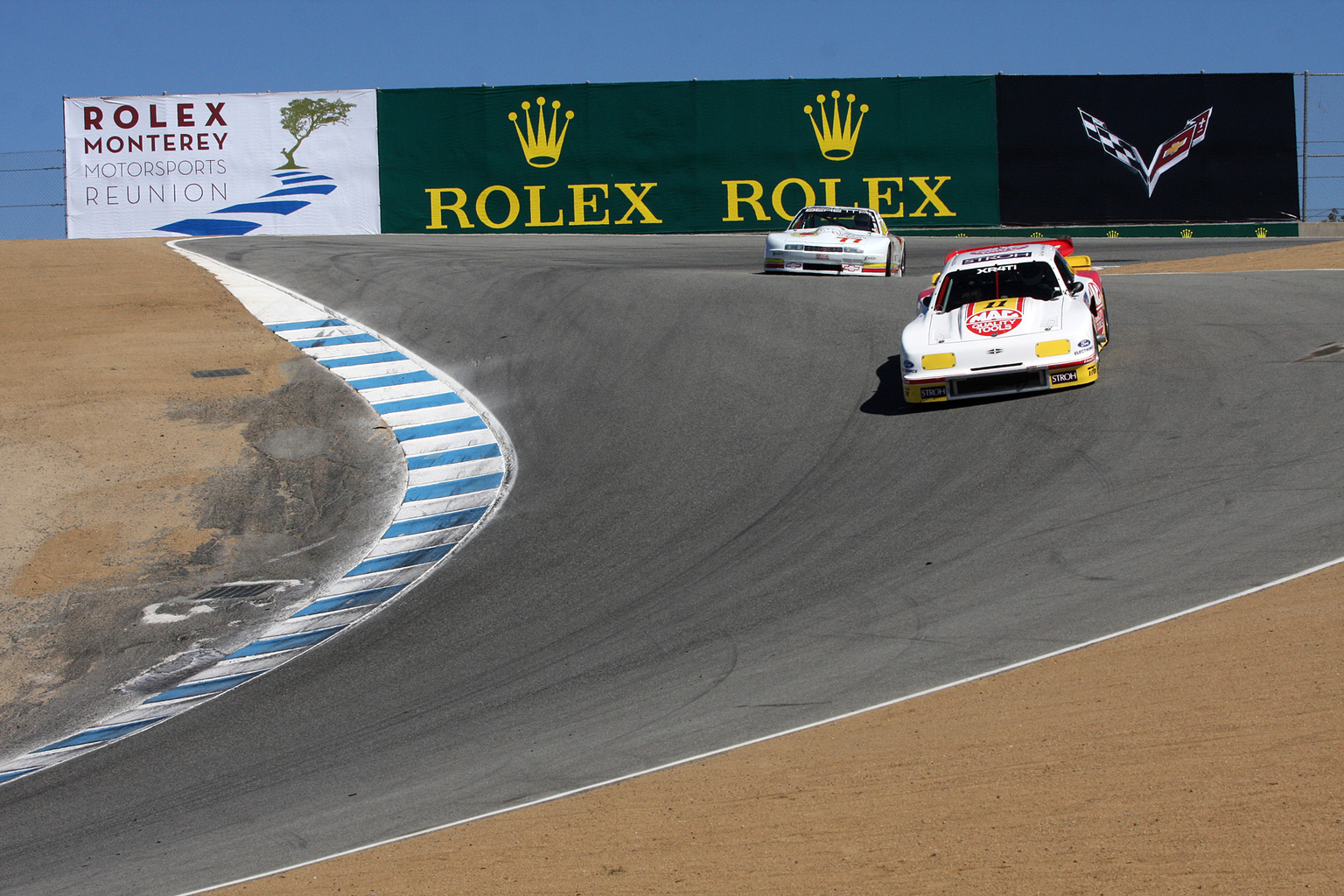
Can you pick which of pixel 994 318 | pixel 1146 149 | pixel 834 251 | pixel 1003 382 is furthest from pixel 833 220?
pixel 1146 149

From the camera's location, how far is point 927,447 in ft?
34.9

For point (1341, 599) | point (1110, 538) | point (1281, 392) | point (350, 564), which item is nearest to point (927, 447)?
point (1110, 538)

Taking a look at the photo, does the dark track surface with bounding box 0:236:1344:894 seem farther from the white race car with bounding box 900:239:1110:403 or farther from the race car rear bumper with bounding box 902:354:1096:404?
the white race car with bounding box 900:239:1110:403

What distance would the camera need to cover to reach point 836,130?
26156 mm

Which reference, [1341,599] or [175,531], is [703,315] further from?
[1341,599]

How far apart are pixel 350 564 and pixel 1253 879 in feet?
25.8

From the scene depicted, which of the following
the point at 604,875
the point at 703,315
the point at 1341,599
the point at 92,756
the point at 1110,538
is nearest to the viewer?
the point at 604,875

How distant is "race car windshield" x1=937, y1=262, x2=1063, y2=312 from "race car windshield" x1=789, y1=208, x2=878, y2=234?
6.73 m

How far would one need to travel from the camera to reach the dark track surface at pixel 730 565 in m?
6.38

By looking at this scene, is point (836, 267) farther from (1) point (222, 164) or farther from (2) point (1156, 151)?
(1) point (222, 164)

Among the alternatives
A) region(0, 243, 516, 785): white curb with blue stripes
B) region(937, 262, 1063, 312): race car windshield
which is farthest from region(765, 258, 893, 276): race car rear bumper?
region(0, 243, 516, 785): white curb with blue stripes

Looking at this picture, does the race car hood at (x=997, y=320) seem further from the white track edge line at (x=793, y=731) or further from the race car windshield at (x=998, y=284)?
the white track edge line at (x=793, y=731)

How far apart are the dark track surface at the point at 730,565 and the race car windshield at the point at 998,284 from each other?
107 centimetres

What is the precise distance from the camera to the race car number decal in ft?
37.8
